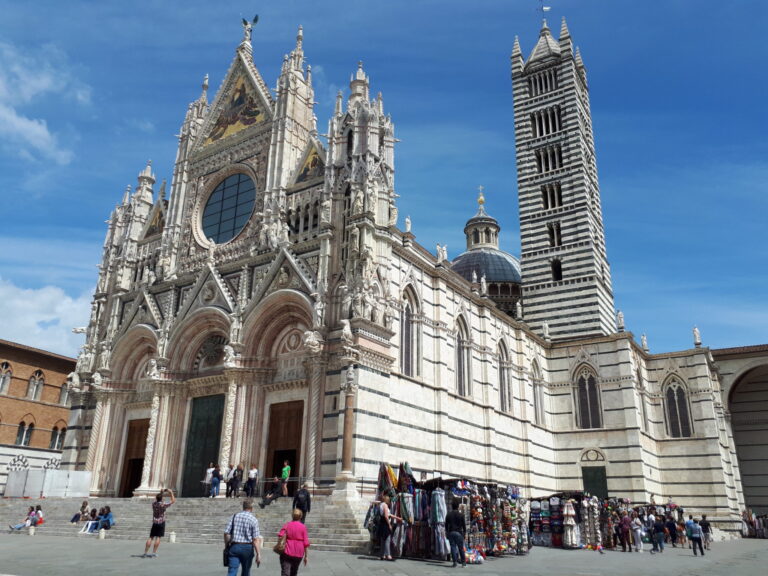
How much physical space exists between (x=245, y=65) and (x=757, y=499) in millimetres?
39801

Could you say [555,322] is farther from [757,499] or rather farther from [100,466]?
[100,466]

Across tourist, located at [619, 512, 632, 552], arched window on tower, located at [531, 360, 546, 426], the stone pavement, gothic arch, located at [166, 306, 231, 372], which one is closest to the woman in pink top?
the stone pavement

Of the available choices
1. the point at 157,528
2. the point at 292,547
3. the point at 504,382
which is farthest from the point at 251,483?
the point at 504,382

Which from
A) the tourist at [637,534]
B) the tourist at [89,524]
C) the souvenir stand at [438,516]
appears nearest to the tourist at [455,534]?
the souvenir stand at [438,516]

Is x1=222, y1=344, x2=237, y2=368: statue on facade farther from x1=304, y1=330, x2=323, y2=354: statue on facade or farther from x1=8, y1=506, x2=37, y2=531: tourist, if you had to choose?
x1=8, y1=506, x2=37, y2=531: tourist

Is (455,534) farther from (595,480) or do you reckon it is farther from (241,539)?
(595,480)

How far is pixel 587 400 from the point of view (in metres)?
32.7

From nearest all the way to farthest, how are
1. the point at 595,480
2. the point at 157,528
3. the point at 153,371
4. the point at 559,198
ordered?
the point at 157,528
the point at 153,371
the point at 595,480
the point at 559,198

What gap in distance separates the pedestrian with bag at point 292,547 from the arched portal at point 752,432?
39.5 metres

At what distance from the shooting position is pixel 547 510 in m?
20.8

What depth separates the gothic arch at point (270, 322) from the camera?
22798 mm

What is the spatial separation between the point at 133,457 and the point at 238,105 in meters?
16.2

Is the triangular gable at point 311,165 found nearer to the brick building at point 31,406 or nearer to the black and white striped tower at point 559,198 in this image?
the black and white striped tower at point 559,198

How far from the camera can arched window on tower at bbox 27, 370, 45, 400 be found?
114ft
